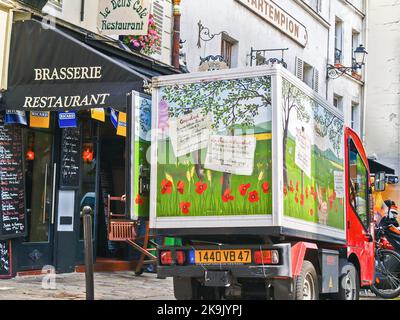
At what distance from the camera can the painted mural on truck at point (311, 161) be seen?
7695 mm

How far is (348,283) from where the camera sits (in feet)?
30.9

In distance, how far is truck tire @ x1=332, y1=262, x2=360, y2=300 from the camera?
29.9 ft

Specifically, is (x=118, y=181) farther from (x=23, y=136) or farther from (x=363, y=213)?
(x=363, y=213)

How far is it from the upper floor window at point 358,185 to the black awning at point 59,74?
3.23 m

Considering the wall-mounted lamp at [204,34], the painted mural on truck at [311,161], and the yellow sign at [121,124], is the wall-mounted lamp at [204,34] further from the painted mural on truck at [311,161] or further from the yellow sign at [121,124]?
the painted mural on truck at [311,161]

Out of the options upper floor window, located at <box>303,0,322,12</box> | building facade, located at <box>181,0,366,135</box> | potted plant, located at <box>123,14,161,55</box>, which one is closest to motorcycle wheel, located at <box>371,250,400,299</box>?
potted plant, located at <box>123,14,161,55</box>

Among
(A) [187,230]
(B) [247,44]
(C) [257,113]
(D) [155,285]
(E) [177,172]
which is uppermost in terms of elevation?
(B) [247,44]

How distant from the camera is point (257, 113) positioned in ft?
24.8

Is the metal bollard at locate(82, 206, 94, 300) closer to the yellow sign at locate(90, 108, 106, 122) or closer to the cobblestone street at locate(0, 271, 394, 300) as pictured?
the cobblestone street at locate(0, 271, 394, 300)

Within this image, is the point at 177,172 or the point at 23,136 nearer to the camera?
the point at 177,172

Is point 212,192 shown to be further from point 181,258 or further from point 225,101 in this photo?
point 225,101

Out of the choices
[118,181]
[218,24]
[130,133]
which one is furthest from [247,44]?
[130,133]

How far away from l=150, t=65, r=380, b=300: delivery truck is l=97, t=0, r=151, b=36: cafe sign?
12.6 ft
